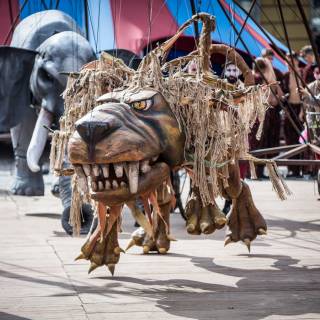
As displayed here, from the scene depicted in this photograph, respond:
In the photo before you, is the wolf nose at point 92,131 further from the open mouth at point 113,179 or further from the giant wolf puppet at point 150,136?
the open mouth at point 113,179

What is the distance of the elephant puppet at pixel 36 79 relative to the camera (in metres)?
9.30

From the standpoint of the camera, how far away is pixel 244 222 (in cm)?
711

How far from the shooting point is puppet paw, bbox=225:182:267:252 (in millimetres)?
7102

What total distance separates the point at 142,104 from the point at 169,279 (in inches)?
44.5

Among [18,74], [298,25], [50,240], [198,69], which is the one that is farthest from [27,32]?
[298,25]

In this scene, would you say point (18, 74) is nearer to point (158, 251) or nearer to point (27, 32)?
point (27, 32)

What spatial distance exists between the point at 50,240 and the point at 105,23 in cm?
516

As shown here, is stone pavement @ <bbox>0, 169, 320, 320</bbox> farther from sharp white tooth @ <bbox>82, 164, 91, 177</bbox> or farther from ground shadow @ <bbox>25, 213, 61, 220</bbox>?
ground shadow @ <bbox>25, 213, 61, 220</bbox>

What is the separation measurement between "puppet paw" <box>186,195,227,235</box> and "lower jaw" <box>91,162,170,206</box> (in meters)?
0.87

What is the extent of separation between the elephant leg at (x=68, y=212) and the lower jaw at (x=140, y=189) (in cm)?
265

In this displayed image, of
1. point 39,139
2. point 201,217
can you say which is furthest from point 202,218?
point 39,139

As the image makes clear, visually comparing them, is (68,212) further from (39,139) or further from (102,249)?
(102,249)

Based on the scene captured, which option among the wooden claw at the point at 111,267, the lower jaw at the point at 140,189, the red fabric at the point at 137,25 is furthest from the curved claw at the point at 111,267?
the red fabric at the point at 137,25

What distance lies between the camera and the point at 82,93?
6.21m
